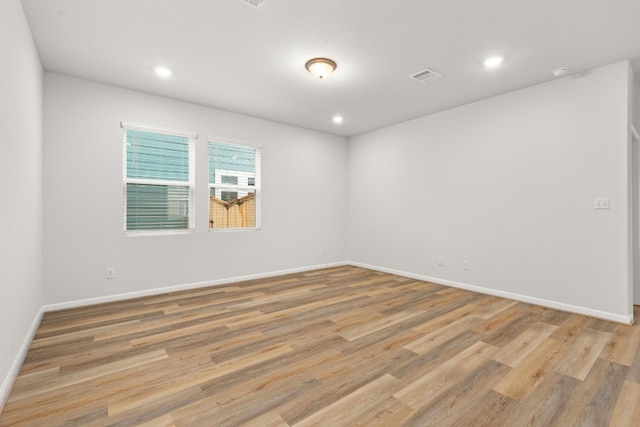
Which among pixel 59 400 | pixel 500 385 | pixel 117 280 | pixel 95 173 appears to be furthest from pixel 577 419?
pixel 95 173

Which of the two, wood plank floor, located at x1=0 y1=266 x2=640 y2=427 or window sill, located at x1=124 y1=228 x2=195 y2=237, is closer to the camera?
wood plank floor, located at x1=0 y1=266 x2=640 y2=427

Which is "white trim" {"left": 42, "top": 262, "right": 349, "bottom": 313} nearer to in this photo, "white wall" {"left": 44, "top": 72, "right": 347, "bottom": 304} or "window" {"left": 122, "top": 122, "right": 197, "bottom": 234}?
"white wall" {"left": 44, "top": 72, "right": 347, "bottom": 304}

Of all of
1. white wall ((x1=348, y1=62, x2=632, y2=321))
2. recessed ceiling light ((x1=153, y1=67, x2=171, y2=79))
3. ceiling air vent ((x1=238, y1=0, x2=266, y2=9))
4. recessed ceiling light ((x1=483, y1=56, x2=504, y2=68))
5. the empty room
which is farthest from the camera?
recessed ceiling light ((x1=153, y1=67, x2=171, y2=79))

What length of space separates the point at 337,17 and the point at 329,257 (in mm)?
4425

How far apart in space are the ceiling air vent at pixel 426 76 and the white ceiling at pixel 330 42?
0.10m

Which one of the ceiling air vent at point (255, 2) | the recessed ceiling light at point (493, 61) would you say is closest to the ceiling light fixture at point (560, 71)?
the recessed ceiling light at point (493, 61)

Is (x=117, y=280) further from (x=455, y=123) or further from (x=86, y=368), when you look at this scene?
(x=455, y=123)

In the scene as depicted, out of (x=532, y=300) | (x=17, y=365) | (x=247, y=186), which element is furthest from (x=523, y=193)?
(x=17, y=365)

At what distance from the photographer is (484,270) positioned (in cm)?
424

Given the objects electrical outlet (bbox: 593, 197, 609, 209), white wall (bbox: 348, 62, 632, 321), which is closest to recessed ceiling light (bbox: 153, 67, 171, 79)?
white wall (bbox: 348, 62, 632, 321)

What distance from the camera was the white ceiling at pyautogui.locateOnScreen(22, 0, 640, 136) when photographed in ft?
7.80

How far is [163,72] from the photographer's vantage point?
344 centimetres

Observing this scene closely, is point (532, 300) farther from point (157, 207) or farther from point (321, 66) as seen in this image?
point (157, 207)

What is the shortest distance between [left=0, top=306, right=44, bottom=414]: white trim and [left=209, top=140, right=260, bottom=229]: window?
2.26m
